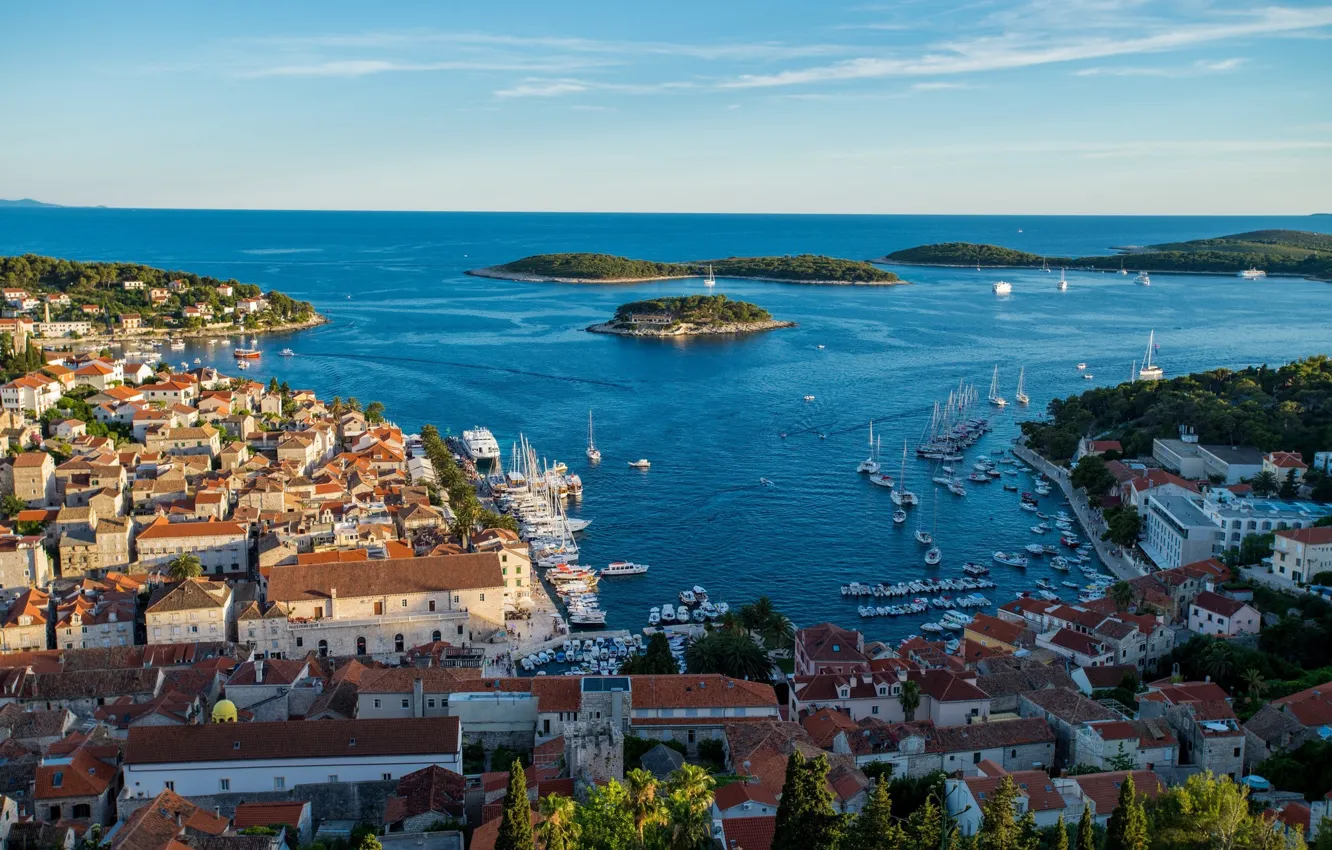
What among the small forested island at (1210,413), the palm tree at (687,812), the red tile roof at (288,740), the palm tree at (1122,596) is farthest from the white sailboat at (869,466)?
the palm tree at (687,812)

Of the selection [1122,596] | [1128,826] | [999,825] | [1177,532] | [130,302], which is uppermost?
Answer: [130,302]

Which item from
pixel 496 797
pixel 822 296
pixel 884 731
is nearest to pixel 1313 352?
pixel 822 296

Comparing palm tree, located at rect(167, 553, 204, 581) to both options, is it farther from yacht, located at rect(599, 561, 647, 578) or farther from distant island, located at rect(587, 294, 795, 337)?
distant island, located at rect(587, 294, 795, 337)

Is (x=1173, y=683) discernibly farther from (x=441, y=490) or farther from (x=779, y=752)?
(x=441, y=490)

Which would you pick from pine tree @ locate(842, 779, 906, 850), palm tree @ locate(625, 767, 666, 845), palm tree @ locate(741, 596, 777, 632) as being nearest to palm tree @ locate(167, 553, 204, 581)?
palm tree @ locate(741, 596, 777, 632)

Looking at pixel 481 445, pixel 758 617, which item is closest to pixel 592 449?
pixel 481 445

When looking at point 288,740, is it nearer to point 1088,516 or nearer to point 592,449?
point 1088,516
